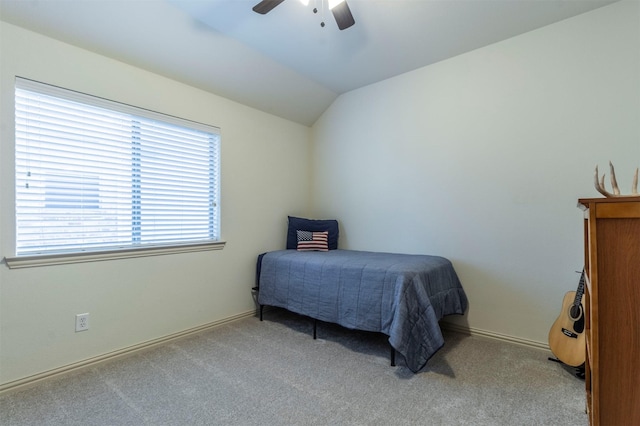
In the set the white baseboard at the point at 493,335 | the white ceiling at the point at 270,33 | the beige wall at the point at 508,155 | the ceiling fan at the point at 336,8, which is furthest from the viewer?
the white baseboard at the point at 493,335

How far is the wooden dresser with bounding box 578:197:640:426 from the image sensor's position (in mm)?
1027

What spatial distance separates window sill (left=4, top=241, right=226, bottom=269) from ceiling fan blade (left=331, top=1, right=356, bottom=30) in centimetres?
218

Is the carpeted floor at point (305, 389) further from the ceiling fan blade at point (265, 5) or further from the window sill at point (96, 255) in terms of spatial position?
the ceiling fan blade at point (265, 5)

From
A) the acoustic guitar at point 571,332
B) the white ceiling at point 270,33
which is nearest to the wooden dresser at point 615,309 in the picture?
the acoustic guitar at point 571,332

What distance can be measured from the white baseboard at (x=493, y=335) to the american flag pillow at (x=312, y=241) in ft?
4.73

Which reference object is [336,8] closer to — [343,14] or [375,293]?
[343,14]

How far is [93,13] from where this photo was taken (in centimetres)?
193

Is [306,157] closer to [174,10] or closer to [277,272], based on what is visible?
[277,272]

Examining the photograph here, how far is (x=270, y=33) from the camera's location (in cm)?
250

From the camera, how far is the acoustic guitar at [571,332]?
196 cm

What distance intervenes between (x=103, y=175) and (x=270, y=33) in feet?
5.73

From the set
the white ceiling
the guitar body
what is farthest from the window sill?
the guitar body

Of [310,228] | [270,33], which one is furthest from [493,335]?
[270,33]

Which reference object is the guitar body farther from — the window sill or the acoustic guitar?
the window sill
